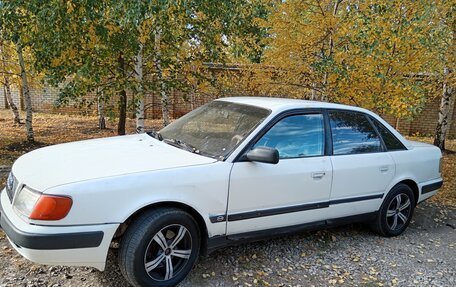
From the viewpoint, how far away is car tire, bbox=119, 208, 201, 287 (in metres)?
2.79

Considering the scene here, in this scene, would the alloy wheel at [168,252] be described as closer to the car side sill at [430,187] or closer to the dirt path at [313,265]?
the dirt path at [313,265]

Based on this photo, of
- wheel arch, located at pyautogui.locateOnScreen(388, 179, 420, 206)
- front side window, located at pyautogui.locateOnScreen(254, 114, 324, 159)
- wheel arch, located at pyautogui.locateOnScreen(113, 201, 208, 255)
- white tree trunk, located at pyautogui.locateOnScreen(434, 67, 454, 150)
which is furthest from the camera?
white tree trunk, located at pyautogui.locateOnScreen(434, 67, 454, 150)

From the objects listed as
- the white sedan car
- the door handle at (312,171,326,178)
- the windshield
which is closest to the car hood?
the white sedan car

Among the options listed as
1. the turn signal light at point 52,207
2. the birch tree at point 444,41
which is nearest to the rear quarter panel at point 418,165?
the birch tree at point 444,41

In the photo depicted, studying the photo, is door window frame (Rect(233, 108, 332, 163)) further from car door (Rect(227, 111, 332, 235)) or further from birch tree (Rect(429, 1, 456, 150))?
birch tree (Rect(429, 1, 456, 150))

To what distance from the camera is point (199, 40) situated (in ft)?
21.8

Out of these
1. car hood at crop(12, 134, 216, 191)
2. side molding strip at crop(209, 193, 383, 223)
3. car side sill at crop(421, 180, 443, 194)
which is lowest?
car side sill at crop(421, 180, 443, 194)

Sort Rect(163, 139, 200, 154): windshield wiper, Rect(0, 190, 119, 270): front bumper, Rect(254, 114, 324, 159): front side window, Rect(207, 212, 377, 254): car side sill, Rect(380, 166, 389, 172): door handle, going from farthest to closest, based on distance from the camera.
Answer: Rect(380, 166, 389, 172): door handle < Rect(254, 114, 324, 159): front side window < Rect(163, 139, 200, 154): windshield wiper < Rect(207, 212, 377, 254): car side sill < Rect(0, 190, 119, 270): front bumper

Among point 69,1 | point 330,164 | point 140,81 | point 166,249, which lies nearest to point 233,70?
point 140,81

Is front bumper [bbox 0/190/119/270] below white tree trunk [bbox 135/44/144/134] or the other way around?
below

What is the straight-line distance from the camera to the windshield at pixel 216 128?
333cm

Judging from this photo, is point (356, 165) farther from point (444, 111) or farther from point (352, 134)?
point (444, 111)

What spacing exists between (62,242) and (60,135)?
753cm

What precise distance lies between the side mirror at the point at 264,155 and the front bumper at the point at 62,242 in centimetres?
119
